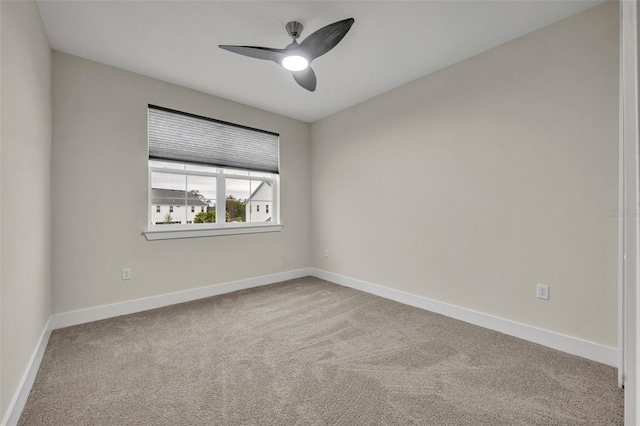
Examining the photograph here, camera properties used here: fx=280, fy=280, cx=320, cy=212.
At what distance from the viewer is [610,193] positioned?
6.49ft

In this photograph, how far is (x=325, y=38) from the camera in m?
1.97

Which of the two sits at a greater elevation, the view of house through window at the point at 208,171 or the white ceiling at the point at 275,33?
the white ceiling at the point at 275,33

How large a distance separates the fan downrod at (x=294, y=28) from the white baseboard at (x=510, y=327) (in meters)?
2.82

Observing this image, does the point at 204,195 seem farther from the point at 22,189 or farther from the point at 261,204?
the point at 22,189

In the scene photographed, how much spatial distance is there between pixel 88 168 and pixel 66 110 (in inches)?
21.4

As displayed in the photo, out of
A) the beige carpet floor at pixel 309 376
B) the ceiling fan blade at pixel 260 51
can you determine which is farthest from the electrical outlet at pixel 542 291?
the ceiling fan blade at pixel 260 51

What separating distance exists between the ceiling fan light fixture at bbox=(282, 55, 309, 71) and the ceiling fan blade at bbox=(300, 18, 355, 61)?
69 millimetres

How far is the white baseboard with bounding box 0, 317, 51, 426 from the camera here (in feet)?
4.59

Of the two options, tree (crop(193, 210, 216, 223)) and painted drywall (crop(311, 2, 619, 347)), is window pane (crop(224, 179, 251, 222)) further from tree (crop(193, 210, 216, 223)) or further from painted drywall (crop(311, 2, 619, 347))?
painted drywall (crop(311, 2, 619, 347))

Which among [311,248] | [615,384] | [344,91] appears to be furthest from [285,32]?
[615,384]

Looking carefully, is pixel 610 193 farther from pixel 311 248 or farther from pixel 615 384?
pixel 311 248

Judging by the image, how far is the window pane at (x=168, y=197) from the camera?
319 centimetres

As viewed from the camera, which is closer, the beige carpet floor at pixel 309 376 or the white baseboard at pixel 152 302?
the beige carpet floor at pixel 309 376

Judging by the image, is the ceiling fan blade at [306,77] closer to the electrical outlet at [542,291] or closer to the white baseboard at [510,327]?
the white baseboard at [510,327]
